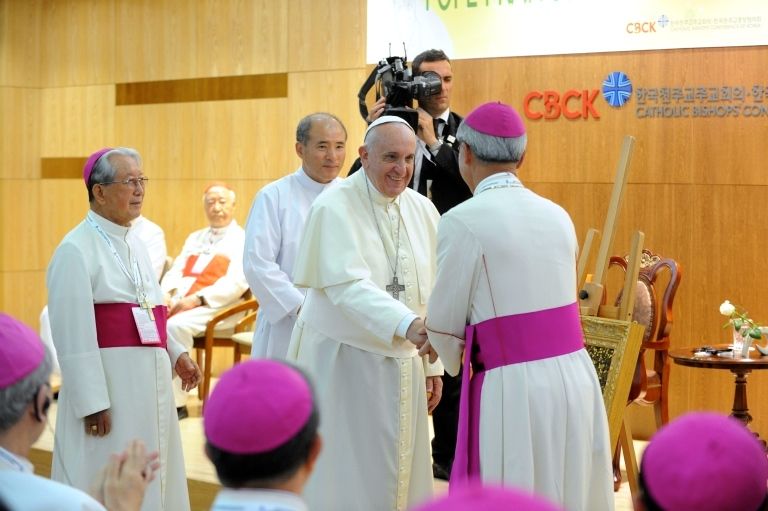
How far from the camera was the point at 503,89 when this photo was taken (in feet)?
23.4

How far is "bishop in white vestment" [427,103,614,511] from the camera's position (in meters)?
3.14

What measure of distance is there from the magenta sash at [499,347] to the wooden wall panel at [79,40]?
6826 mm

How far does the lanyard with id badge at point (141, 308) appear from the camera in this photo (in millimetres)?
3881

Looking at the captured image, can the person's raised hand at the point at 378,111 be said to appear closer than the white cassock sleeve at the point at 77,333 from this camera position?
No

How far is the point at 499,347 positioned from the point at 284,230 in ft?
6.84

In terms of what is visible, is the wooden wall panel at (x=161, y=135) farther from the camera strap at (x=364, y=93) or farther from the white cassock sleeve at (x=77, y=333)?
the white cassock sleeve at (x=77, y=333)

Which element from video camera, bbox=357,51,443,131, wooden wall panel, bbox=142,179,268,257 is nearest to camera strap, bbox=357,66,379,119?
video camera, bbox=357,51,443,131

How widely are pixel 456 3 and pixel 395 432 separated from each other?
407 cm

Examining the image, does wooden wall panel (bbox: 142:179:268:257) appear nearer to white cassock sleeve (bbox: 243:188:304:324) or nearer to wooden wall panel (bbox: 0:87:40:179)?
wooden wall panel (bbox: 0:87:40:179)

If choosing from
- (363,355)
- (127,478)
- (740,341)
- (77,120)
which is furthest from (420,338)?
(77,120)

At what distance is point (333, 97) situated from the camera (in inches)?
322

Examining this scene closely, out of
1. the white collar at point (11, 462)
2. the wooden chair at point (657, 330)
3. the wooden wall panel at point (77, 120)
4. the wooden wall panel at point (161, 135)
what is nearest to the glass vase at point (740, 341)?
the wooden chair at point (657, 330)

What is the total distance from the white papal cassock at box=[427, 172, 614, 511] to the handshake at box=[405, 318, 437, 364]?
0.20 metres

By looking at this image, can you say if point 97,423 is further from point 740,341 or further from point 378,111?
point 740,341
